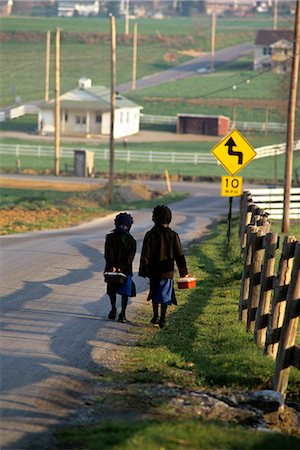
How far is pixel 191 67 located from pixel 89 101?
51519 mm

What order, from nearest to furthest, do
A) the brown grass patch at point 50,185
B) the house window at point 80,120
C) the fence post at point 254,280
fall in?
the fence post at point 254,280, the brown grass patch at point 50,185, the house window at point 80,120

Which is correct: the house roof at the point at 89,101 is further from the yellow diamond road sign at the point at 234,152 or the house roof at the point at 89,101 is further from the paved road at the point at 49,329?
the yellow diamond road sign at the point at 234,152

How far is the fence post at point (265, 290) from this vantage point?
1373 centimetres

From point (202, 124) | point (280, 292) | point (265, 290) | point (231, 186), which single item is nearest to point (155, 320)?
point (265, 290)

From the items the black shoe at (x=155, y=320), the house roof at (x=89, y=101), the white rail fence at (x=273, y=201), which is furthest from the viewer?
the house roof at (x=89, y=101)

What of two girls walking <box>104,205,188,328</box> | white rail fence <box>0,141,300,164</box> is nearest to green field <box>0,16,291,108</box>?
white rail fence <box>0,141,300,164</box>

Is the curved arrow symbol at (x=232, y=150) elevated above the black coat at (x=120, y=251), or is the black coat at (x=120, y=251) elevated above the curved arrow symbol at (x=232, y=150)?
the black coat at (x=120, y=251)

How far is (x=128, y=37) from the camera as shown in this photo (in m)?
168

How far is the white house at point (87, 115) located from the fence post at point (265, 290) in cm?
8271

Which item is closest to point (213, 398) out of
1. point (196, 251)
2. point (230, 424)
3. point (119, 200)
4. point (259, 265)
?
point (230, 424)

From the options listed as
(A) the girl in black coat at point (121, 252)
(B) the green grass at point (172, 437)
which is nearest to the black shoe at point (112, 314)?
(A) the girl in black coat at point (121, 252)

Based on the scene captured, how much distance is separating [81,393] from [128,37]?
15955cm

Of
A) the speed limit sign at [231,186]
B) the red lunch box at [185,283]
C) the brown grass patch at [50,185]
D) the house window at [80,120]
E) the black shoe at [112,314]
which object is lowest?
the house window at [80,120]

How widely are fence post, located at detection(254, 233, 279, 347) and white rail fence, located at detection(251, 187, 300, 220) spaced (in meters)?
27.7
